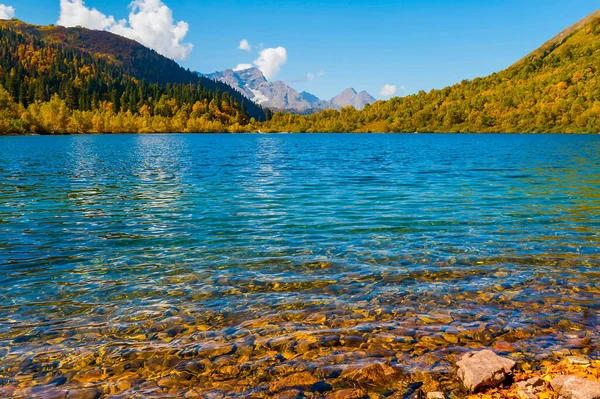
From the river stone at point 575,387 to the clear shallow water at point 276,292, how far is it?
6.22 ft

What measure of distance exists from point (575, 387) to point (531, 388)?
0.76 meters

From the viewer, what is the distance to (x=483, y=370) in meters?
8.20

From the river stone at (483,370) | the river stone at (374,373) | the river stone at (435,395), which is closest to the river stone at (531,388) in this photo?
the river stone at (483,370)

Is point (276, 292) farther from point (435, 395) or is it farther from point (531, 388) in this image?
point (531, 388)

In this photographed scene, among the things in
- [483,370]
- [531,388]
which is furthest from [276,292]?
[531,388]

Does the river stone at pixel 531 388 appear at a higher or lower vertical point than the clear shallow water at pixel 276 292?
higher

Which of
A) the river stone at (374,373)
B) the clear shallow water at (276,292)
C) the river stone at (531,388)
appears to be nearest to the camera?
the river stone at (531,388)

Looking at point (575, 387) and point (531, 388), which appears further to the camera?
point (531, 388)

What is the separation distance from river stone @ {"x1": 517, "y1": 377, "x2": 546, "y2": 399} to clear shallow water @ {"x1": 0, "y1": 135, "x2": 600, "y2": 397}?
1580 mm

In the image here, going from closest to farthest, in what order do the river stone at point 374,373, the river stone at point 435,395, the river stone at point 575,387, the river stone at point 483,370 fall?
the river stone at point 575,387 < the river stone at point 435,395 < the river stone at point 483,370 < the river stone at point 374,373

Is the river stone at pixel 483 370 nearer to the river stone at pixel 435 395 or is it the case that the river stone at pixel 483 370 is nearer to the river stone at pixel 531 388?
the river stone at pixel 531 388

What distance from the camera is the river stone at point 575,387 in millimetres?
6888

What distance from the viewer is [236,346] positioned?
10133 mm

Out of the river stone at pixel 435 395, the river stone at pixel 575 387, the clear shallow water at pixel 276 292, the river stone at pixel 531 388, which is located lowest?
the clear shallow water at pixel 276 292
